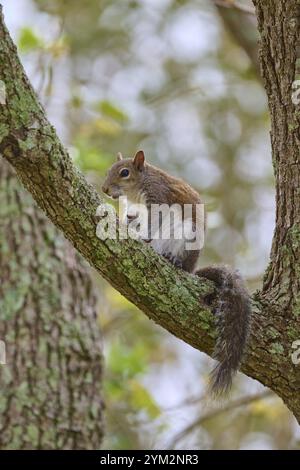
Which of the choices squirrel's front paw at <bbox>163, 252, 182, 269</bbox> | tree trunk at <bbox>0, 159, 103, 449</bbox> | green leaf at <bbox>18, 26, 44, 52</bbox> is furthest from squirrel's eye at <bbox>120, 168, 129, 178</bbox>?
green leaf at <bbox>18, 26, 44, 52</bbox>

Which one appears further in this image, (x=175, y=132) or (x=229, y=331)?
(x=175, y=132)

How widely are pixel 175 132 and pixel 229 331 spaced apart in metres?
4.44

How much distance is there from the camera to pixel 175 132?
266 inches

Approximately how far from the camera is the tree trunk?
3664mm

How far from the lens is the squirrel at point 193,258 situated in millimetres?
2488

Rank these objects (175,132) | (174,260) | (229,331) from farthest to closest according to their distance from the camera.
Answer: (175,132)
(174,260)
(229,331)

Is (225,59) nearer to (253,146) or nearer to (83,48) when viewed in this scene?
(253,146)

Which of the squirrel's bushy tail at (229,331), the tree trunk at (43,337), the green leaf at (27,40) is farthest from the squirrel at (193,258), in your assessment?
the green leaf at (27,40)

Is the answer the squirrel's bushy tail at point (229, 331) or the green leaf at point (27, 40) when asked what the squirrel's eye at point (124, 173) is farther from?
the green leaf at point (27, 40)

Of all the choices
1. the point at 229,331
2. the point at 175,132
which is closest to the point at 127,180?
the point at 229,331

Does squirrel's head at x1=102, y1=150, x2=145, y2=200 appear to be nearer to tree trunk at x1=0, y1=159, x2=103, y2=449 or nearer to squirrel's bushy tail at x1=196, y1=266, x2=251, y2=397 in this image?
tree trunk at x1=0, y1=159, x2=103, y2=449

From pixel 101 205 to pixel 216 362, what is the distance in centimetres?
58

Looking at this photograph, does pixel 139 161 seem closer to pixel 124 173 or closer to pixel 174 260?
pixel 124 173

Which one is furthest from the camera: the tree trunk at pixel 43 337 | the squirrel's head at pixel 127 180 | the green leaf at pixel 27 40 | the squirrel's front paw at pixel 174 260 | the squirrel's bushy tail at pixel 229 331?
the green leaf at pixel 27 40
